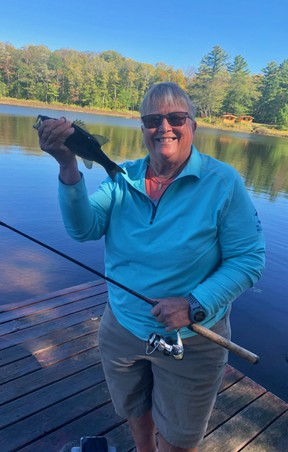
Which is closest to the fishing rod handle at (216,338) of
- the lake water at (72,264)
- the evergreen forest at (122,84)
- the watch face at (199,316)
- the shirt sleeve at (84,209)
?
the watch face at (199,316)

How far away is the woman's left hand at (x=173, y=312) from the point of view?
1.76 m

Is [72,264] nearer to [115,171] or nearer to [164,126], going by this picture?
[115,171]

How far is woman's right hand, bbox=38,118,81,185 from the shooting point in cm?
190

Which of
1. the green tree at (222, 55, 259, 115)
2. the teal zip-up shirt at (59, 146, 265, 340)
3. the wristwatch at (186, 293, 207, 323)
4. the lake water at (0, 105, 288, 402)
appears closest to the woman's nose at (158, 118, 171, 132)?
the teal zip-up shirt at (59, 146, 265, 340)

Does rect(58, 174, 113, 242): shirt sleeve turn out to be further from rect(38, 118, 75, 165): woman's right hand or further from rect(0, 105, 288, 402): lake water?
rect(0, 105, 288, 402): lake water

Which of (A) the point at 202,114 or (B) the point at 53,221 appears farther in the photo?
(A) the point at 202,114

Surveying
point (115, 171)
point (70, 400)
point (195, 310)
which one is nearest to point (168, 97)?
point (115, 171)

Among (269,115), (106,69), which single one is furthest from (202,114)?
(106,69)

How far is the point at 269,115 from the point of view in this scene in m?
83.3

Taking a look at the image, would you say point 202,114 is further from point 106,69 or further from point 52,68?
point 52,68

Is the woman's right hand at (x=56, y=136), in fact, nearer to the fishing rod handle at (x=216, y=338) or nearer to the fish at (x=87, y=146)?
the fish at (x=87, y=146)

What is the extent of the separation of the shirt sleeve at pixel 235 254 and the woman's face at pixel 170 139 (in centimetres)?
35

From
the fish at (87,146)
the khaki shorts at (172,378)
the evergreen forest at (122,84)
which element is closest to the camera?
the khaki shorts at (172,378)

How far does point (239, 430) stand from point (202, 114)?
8718 centimetres
